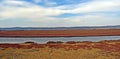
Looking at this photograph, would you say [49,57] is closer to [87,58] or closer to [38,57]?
[38,57]

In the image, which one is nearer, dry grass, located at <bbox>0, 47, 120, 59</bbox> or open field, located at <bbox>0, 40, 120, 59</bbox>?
dry grass, located at <bbox>0, 47, 120, 59</bbox>

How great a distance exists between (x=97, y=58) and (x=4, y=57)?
1001cm

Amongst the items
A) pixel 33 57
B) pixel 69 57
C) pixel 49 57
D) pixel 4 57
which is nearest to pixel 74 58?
pixel 69 57

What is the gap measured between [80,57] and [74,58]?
40.1 inches

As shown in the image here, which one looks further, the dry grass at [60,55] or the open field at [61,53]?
the open field at [61,53]

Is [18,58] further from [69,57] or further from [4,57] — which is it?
[69,57]

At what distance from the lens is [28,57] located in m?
28.2

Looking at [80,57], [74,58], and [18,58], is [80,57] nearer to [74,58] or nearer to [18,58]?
[74,58]

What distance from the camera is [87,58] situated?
2716 centimetres

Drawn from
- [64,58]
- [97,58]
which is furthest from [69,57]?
[97,58]

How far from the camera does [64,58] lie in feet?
89.5

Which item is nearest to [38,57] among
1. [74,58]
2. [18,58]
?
[18,58]

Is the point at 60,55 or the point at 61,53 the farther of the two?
the point at 61,53

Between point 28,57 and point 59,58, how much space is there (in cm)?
352
